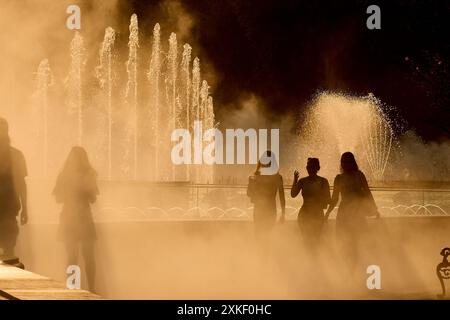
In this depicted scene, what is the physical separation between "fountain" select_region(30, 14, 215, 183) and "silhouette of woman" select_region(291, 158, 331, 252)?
3021 centimetres

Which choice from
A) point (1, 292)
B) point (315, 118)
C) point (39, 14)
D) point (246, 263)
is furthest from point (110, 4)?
point (1, 292)

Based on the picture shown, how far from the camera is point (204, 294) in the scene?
10.7 metres

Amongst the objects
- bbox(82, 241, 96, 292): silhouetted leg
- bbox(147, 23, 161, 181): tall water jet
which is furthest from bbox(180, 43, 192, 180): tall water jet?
bbox(82, 241, 96, 292): silhouetted leg

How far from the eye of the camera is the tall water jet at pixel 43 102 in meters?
48.0

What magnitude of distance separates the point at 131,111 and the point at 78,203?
188ft

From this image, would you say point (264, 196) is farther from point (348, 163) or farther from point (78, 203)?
point (78, 203)

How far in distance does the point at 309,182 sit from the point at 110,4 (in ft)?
159

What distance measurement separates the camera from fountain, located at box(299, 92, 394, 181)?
60.7 meters

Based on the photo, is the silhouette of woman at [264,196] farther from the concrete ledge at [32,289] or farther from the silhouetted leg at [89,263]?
the concrete ledge at [32,289]

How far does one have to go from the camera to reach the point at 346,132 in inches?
2400

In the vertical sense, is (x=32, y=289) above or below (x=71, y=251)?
below

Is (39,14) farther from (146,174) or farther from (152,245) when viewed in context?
(152,245)

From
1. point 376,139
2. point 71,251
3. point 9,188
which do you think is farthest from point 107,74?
point 71,251

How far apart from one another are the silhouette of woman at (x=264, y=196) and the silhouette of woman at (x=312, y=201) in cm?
59
